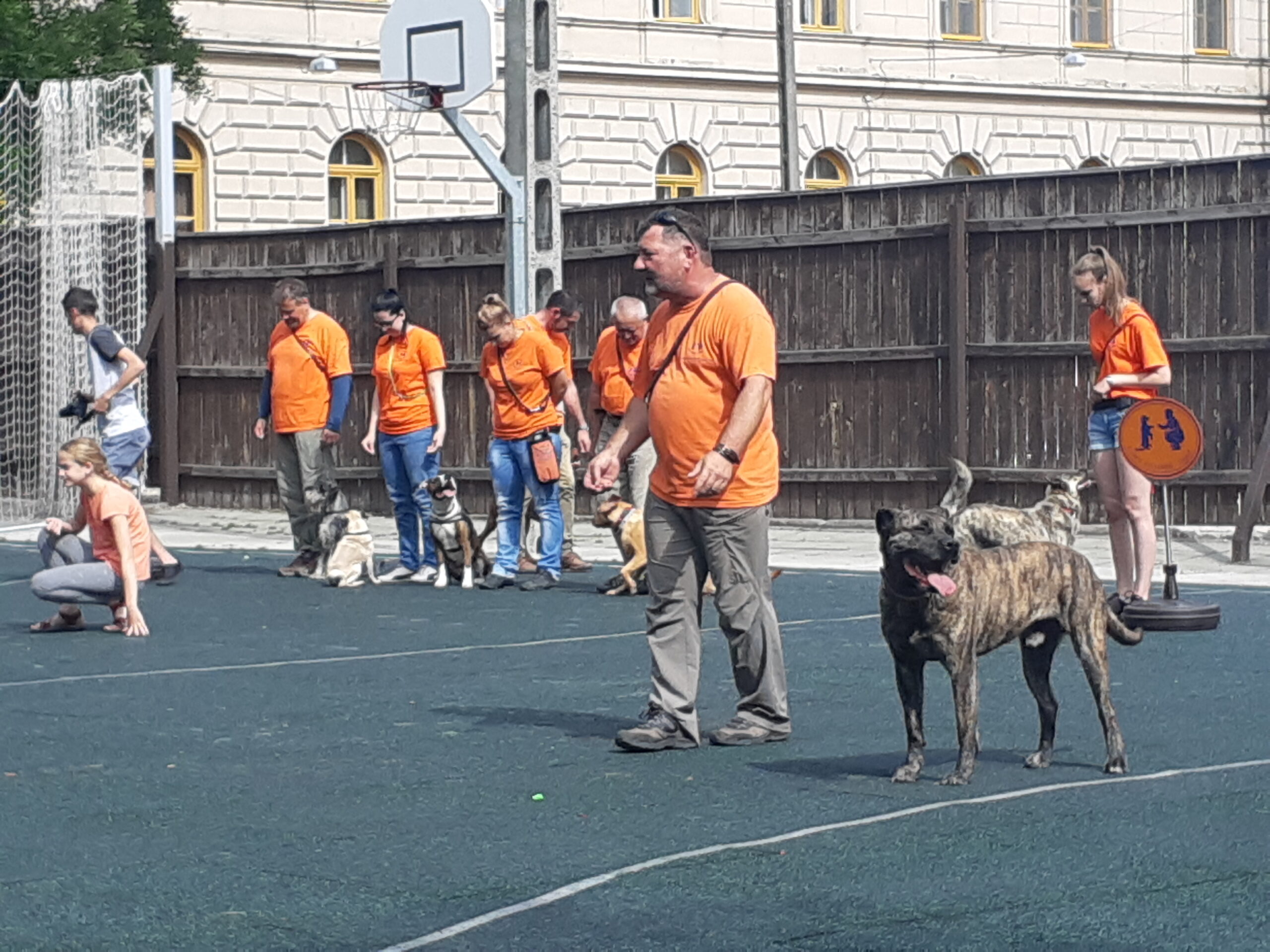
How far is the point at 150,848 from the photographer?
7199mm

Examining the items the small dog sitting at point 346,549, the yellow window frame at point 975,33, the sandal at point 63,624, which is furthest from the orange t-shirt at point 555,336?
the yellow window frame at point 975,33

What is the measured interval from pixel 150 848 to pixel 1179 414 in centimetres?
692

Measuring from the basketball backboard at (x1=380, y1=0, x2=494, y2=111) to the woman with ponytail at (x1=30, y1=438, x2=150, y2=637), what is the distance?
574cm

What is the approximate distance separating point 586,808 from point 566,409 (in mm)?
9244

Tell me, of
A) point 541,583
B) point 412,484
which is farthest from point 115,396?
point 541,583

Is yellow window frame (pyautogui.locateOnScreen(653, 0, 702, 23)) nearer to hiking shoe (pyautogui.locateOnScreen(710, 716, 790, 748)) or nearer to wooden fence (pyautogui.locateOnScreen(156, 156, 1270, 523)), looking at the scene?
wooden fence (pyautogui.locateOnScreen(156, 156, 1270, 523))

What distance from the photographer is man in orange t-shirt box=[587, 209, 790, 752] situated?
345 inches

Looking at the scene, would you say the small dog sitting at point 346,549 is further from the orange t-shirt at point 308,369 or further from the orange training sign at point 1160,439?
the orange training sign at point 1160,439

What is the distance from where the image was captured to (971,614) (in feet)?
26.6

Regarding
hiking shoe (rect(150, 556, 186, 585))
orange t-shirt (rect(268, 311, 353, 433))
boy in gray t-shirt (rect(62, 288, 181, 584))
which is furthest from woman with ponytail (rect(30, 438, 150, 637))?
orange t-shirt (rect(268, 311, 353, 433))

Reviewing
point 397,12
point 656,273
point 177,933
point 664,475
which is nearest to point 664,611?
point 664,475

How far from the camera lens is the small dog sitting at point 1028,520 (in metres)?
13.3

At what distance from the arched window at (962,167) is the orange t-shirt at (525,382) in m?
27.9

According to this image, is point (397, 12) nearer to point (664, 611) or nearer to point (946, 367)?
point (946, 367)
